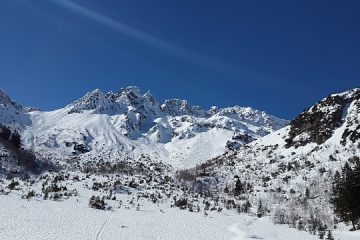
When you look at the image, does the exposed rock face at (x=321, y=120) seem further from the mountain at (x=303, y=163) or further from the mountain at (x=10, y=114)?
the mountain at (x=10, y=114)

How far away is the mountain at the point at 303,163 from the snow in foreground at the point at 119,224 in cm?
651

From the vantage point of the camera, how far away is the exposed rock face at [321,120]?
88625 millimetres

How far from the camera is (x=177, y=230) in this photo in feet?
96.9

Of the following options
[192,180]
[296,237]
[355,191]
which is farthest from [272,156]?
[296,237]

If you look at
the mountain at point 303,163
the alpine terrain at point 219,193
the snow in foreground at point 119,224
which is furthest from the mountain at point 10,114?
the snow in foreground at point 119,224

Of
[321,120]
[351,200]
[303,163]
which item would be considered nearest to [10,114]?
[321,120]

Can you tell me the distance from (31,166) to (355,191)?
161ft

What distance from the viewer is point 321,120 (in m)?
94.6

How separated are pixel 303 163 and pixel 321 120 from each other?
21776mm

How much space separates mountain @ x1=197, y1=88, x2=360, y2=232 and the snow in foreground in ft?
21.4

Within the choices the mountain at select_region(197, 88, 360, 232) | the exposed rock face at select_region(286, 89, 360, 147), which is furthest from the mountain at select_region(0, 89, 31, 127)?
the exposed rock face at select_region(286, 89, 360, 147)

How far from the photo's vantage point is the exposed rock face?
88625mm

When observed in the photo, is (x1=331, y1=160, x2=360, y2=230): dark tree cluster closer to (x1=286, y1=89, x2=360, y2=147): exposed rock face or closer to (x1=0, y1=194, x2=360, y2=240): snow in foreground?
(x1=0, y1=194, x2=360, y2=240): snow in foreground

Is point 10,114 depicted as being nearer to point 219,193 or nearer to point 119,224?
point 219,193
